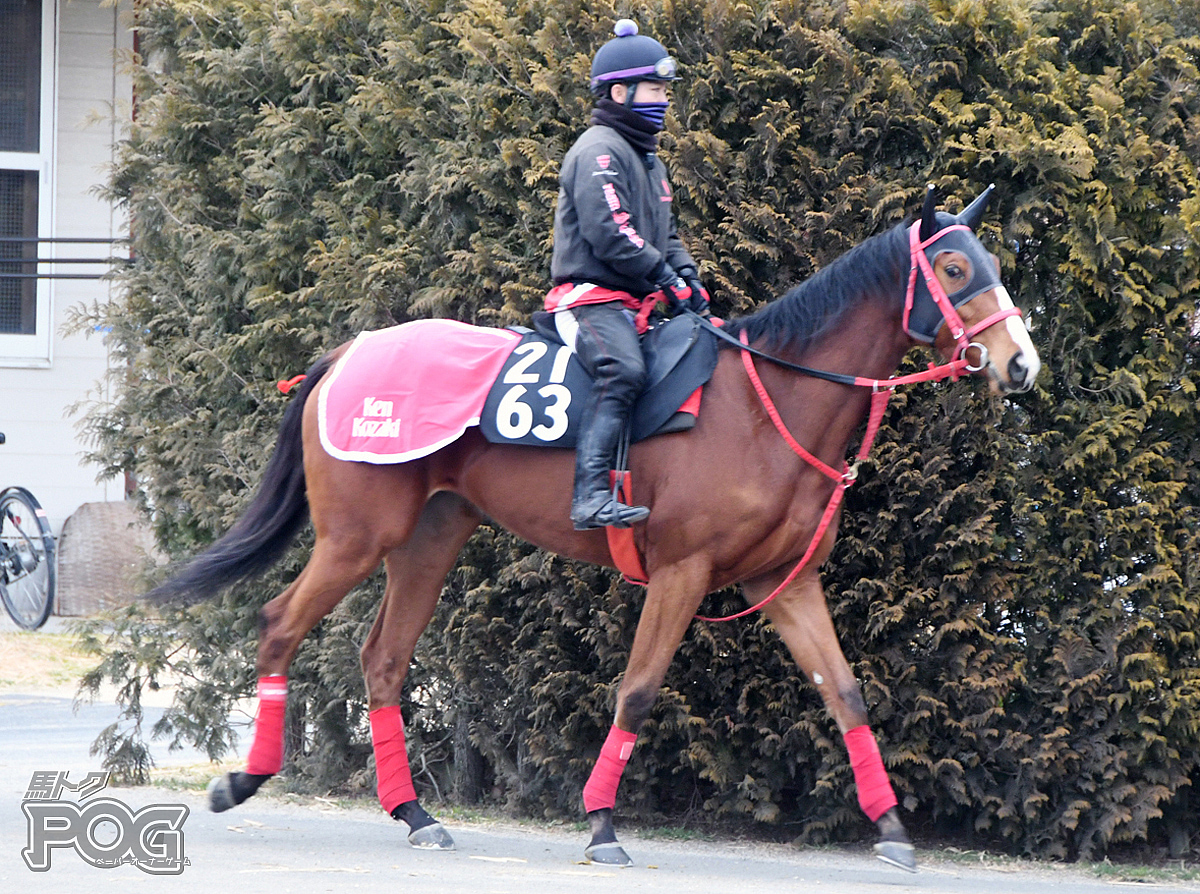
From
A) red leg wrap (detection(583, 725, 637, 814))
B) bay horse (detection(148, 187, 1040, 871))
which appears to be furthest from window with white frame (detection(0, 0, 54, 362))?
red leg wrap (detection(583, 725, 637, 814))

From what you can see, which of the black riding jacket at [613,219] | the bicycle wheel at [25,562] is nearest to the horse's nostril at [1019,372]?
the black riding jacket at [613,219]

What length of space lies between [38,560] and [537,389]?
8465 millimetres

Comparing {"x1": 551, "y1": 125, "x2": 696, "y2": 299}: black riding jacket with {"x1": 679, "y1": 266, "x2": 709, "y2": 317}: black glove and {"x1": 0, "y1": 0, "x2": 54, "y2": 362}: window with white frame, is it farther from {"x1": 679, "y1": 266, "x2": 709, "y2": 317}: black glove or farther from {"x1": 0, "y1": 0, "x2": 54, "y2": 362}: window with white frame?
{"x1": 0, "y1": 0, "x2": 54, "y2": 362}: window with white frame

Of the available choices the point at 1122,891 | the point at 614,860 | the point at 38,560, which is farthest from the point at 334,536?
the point at 38,560

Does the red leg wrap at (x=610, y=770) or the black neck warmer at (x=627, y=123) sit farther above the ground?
the black neck warmer at (x=627, y=123)

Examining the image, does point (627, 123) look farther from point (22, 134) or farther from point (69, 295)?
point (22, 134)

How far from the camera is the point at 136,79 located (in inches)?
294

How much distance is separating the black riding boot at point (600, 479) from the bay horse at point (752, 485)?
0.19 m

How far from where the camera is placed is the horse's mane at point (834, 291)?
4.87 metres

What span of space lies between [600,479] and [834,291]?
1128 millimetres

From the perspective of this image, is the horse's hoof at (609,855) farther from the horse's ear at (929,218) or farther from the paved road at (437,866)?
the horse's ear at (929,218)

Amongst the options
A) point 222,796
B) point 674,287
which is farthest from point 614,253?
point 222,796

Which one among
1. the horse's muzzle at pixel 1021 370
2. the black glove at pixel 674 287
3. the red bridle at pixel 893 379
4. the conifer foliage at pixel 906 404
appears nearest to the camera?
the horse's muzzle at pixel 1021 370

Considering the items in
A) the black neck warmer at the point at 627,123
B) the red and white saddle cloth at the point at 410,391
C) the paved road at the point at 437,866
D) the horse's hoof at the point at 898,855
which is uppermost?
the black neck warmer at the point at 627,123
